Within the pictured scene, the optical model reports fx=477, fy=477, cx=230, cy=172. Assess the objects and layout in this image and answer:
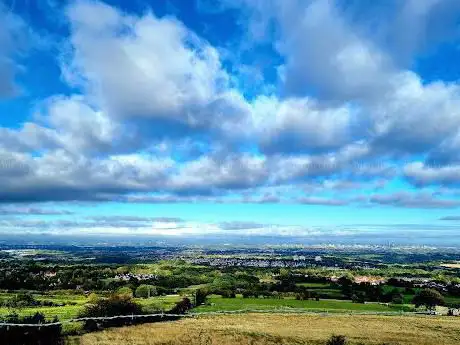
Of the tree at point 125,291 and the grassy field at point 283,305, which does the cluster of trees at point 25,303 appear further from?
the grassy field at point 283,305

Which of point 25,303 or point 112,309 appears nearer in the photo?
point 112,309

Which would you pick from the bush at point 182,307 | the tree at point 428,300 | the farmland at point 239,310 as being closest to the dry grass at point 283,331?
the farmland at point 239,310

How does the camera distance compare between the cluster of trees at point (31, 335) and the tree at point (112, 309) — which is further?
the tree at point (112, 309)

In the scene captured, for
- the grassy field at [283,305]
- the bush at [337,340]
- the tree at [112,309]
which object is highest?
the tree at [112,309]

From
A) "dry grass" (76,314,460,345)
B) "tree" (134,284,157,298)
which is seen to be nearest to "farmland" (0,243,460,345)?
"tree" (134,284,157,298)

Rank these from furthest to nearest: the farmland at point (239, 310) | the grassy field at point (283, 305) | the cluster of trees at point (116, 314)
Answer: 1. the grassy field at point (283, 305)
2. the cluster of trees at point (116, 314)
3. the farmland at point (239, 310)

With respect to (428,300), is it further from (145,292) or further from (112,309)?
(112,309)

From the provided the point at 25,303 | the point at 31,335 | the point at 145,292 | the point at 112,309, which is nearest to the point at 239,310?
the point at 112,309
